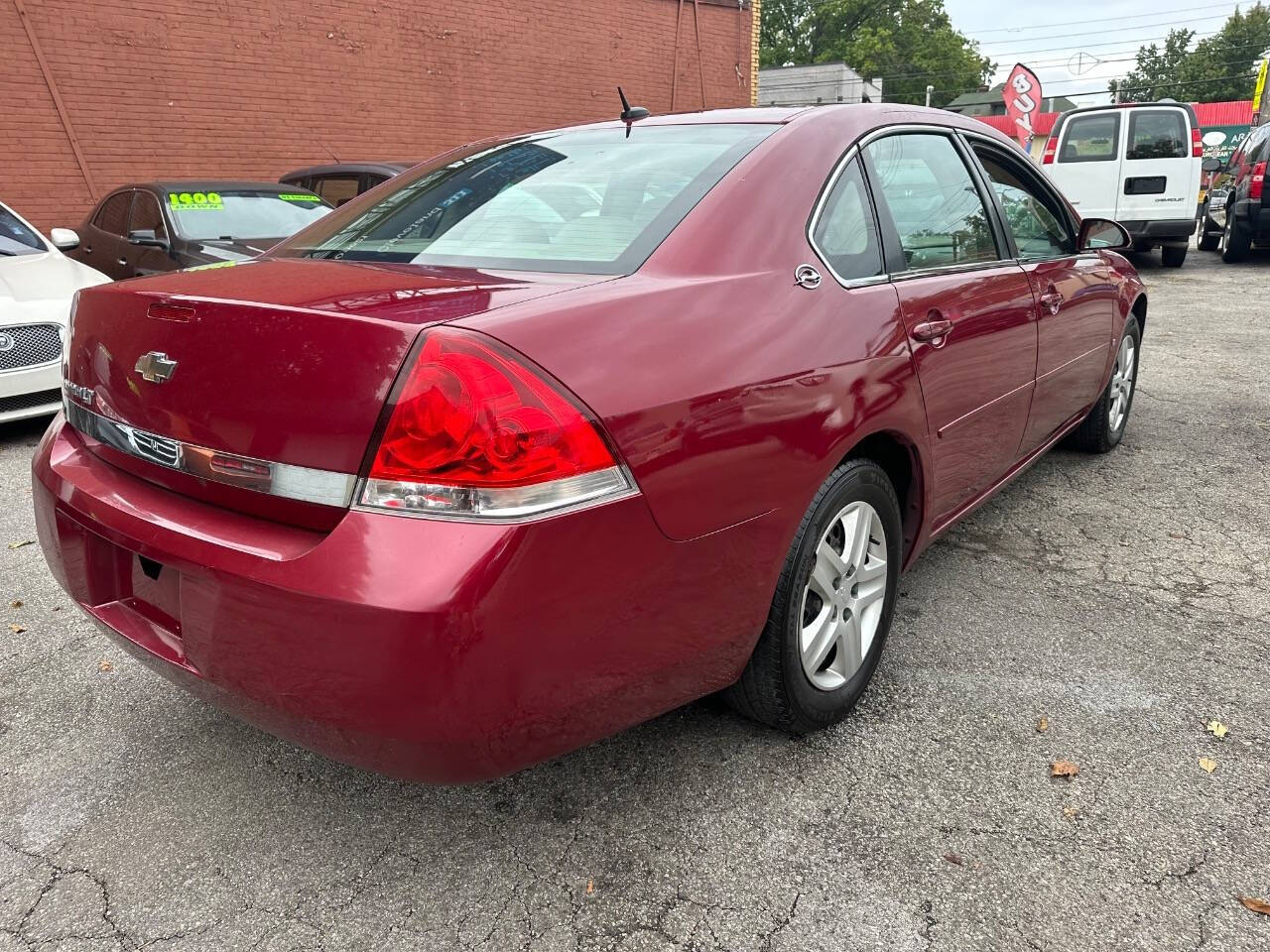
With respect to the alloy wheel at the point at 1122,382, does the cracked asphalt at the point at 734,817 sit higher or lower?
lower

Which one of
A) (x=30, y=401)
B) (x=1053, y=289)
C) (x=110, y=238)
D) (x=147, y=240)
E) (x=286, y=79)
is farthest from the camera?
(x=286, y=79)

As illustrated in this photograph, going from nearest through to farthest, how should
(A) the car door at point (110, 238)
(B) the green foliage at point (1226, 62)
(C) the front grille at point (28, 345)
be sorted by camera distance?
(C) the front grille at point (28, 345), (A) the car door at point (110, 238), (B) the green foliage at point (1226, 62)

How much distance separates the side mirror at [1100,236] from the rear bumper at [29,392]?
5.19m

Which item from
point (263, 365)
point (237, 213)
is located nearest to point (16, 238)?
point (237, 213)

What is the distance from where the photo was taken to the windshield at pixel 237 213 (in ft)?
23.8

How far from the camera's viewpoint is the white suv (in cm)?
1168

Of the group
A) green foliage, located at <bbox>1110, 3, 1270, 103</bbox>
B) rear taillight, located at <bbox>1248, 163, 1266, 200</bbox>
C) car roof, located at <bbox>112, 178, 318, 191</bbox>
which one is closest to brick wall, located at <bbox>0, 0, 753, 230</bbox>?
car roof, located at <bbox>112, 178, 318, 191</bbox>

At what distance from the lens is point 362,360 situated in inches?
62.1

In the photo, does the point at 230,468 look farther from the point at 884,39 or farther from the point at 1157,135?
the point at 884,39

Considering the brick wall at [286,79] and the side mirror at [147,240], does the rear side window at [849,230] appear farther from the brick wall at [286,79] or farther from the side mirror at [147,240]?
the brick wall at [286,79]

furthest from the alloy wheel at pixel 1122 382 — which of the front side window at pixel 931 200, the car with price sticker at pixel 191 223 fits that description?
the car with price sticker at pixel 191 223

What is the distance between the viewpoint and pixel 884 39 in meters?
66.9

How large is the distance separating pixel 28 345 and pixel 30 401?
0.33 metres

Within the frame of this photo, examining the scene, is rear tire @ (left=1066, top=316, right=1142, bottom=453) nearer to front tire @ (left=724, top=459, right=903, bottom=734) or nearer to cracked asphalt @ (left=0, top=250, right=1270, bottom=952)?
cracked asphalt @ (left=0, top=250, right=1270, bottom=952)
